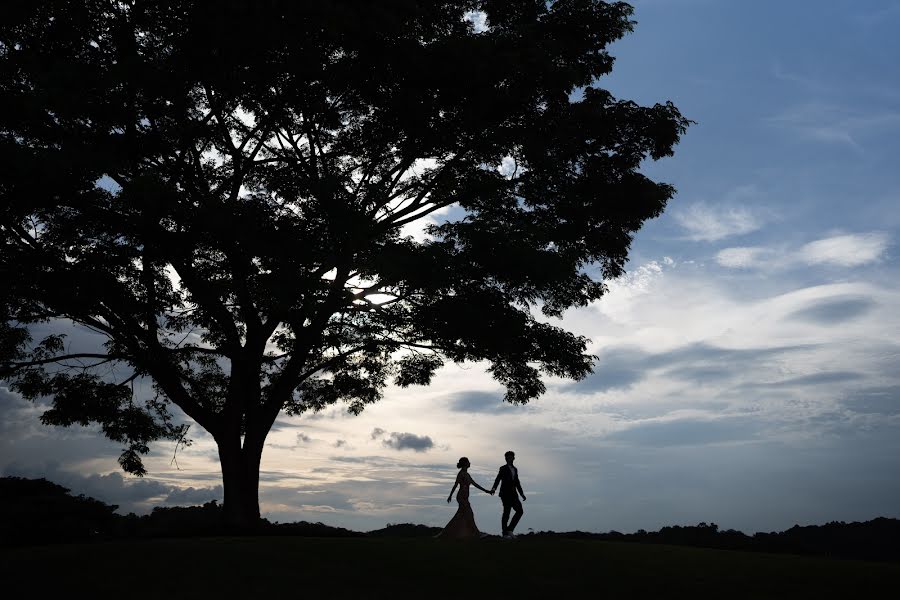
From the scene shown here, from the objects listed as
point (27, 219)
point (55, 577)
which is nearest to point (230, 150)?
point (27, 219)

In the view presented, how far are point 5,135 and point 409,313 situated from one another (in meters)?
11.0

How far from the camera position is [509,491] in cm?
1759

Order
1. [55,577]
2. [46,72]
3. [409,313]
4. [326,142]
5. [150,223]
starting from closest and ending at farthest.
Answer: [55,577] → [46,72] → [150,223] → [409,313] → [326,142]

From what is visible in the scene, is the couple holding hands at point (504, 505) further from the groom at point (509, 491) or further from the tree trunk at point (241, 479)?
the tree trunk at point (241, 479)

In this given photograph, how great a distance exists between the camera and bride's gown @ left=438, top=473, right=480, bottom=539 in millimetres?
17578

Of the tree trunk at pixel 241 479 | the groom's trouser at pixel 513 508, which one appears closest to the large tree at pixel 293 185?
the tree trunk at pixel 241 479

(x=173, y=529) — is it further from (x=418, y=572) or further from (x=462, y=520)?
(x=418, y=572)

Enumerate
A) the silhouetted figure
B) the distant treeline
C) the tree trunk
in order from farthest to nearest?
the tree trunk → the distant treeline → the silhouetted figure

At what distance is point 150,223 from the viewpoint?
706 inches

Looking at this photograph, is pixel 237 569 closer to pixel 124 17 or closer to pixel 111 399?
pixel 111 399

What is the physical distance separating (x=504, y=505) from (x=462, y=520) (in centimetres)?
104

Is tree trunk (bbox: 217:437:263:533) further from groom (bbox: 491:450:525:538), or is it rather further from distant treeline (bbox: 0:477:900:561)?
groom (bbox: 491:450:525:538)

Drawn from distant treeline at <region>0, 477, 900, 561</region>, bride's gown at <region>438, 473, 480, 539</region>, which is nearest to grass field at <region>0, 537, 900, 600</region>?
bride's gown at <region>438, 473, 480, 539</region>

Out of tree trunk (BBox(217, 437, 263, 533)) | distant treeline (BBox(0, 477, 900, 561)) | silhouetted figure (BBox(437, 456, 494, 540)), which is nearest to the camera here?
silhouetted figure (BBox(437, 456, 494, 540))
